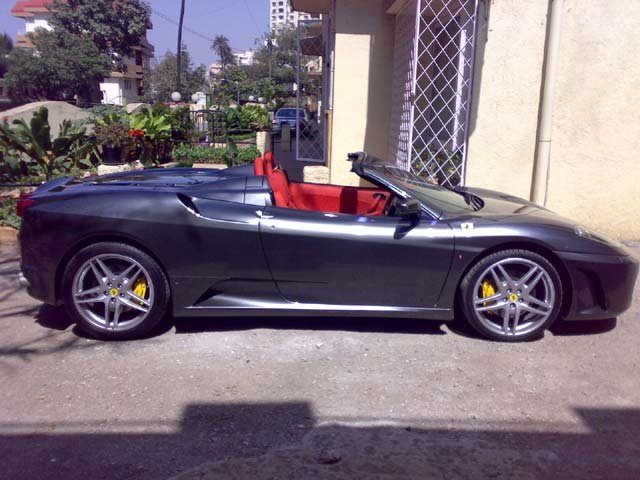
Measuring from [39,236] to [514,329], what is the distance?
3.28 metres

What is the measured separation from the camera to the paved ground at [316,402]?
3.02m

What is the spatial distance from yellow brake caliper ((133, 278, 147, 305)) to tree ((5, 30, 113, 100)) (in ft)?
159

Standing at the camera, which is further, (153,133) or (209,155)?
(209,155)

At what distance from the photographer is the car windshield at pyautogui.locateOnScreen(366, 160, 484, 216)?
4.62 meters

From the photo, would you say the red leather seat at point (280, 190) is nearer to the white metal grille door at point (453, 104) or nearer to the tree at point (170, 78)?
the white metal grille door at point (453, 104)

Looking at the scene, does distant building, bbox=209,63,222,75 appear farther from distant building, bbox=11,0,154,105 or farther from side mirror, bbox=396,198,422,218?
side mirror, bbox=396,198,422,218

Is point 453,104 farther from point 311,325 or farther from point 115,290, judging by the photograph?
point 115,290

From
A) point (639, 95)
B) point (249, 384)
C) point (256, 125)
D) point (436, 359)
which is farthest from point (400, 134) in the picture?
point (256, 125)

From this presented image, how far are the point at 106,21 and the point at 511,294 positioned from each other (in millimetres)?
52640

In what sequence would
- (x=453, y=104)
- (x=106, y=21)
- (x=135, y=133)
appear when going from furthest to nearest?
(x=106, y=21) → (x=135, y=133) → (x=453, y=104)

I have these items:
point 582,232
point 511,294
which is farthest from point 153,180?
point 582,232

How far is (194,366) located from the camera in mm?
4074

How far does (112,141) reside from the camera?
33.4ft

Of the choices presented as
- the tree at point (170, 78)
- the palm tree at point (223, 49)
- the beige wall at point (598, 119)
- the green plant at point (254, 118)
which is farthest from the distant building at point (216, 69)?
the beige wall at point (598, 119)
